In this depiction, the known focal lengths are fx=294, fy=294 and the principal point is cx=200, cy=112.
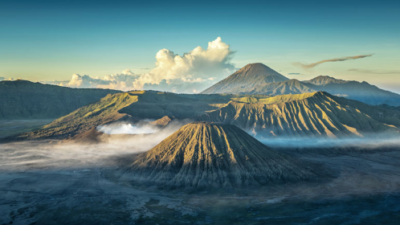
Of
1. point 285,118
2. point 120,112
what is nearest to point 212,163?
point 285,118

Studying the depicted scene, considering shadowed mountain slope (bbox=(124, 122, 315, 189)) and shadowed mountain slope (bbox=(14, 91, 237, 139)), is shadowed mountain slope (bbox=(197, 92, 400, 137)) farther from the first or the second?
shadowed mountain slope (bbox=(124, 122, 315, 189))

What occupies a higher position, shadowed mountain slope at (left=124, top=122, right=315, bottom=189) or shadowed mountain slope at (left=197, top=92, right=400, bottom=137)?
shadowed mountain slope at (left=197, top=92, right=400, bottom=137)

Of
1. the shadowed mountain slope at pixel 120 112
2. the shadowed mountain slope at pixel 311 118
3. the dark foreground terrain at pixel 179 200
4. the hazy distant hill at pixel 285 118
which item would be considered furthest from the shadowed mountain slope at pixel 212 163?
the hazy distant hill at pixel 285 118

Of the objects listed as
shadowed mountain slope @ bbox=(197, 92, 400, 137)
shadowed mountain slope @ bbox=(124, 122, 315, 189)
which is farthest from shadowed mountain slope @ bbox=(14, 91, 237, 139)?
shadowed mountain slope @ bbox=(124, 122, 315, 189)

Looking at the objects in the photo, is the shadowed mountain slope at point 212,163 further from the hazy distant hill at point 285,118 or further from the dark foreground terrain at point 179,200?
the hazy distant hill at point 285,118

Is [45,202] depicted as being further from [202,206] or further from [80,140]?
[80,140]

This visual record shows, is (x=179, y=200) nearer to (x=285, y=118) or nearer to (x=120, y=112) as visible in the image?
(x=285, y=118)
